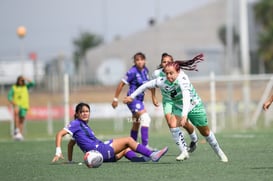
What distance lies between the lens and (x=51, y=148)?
20.1 meters

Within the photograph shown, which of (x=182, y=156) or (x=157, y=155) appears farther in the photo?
(x=182, y=156)

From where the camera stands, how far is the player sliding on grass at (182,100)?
1418 centimetres

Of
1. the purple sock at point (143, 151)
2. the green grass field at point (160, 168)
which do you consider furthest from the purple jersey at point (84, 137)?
the purple sock at point (143, 151)

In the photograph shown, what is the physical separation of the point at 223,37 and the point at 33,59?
42.4 meters

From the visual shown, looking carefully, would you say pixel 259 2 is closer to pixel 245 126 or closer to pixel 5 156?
pixel 245 126

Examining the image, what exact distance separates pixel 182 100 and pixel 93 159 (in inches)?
85.6

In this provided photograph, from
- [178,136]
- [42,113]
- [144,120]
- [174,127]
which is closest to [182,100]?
[174,127]

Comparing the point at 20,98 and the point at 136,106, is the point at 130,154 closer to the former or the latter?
the point at 136,106

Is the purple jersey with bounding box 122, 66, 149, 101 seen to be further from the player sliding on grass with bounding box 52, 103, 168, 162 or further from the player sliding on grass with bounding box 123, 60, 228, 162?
the player sliding on grass with bounding box 52, 103, 168, 162

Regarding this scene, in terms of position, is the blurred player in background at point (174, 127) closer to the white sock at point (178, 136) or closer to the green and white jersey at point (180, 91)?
the white sock at point (178, 136)

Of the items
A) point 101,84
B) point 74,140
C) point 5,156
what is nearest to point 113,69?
point 101,84

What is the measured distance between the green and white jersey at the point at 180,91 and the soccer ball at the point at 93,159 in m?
1.58

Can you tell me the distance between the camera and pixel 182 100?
1473 centimetres

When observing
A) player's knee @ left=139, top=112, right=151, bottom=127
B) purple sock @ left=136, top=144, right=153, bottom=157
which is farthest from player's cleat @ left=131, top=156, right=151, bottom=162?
player's knee @ left=139, top=112, right=151, bottom=127
